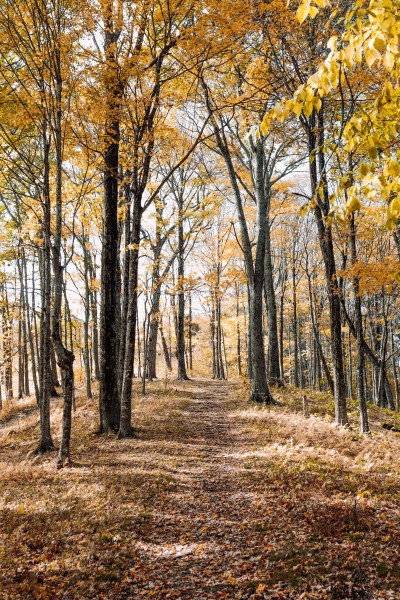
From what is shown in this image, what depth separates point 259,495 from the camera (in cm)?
605

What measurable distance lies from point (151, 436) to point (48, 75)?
8251 millimetres

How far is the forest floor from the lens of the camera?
393cm

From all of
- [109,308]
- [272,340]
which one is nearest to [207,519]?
[109,308]

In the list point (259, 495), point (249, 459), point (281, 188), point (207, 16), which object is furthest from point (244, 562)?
point (281, 188)

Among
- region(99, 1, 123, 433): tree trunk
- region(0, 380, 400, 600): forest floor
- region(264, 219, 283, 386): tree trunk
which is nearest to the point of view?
region(0, 380, 400, 600): forest floor

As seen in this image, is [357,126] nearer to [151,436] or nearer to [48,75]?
[48,75]

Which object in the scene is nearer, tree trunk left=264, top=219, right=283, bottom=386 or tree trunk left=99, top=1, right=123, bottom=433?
tree trunk left=99, top=1, right=123, bottom=433

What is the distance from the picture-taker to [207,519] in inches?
214

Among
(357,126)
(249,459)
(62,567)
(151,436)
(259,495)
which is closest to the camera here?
(357,126)

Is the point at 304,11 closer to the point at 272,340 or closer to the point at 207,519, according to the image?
the point at 207,519

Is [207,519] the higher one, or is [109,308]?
[109,308]

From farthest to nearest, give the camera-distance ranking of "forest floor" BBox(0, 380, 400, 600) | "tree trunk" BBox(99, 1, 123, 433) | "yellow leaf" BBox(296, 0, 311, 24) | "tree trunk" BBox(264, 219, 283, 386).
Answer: "tree trunk" BBox(264, 219, 283, 386) → "tree trunk" BBox(99, 1, 123, 433) → "forest floor" BBox(0, 380, 400, 600) → "yellow leaf" BBox(296, 0, 311, 24)

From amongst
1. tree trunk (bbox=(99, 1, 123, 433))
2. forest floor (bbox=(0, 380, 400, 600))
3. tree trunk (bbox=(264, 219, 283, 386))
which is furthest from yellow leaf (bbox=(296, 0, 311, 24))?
tree trunk (bbox=(264, 219, 283, 386))

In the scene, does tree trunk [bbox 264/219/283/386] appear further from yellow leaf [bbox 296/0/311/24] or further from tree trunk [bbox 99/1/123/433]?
yellow leaf [bbox 296/0/311/24]
